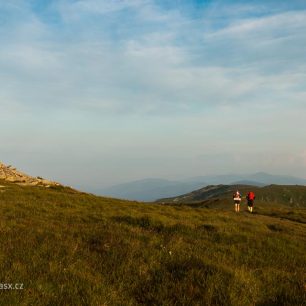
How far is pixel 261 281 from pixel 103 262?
14.2 feet

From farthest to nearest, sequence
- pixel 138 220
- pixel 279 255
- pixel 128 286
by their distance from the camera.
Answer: pixel 138 220 → pixel 279 255 → pixel 128 286

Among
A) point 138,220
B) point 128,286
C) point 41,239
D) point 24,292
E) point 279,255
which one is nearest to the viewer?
point 24,292

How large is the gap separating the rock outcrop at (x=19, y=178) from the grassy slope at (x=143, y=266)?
96.2ft

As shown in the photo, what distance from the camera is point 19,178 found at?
4841 centimetres

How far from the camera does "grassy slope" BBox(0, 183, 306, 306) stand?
27.7 feet

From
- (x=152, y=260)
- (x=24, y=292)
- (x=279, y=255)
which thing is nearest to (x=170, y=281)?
(x=152, y=260)

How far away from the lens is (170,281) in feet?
31.0

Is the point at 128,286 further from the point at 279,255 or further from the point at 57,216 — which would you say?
the point at 57,216

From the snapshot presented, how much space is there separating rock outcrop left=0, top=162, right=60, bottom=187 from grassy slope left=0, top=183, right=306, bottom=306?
29.3 metres

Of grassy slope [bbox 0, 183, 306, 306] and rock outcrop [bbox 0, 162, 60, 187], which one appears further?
rock outcrop [bbox 0, 162, 60, 187]

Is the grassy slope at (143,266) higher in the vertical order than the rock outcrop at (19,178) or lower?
lower

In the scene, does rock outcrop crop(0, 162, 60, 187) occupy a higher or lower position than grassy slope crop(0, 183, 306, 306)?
higher

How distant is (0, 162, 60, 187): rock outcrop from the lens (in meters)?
45.0

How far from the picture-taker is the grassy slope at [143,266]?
8.43 meters
